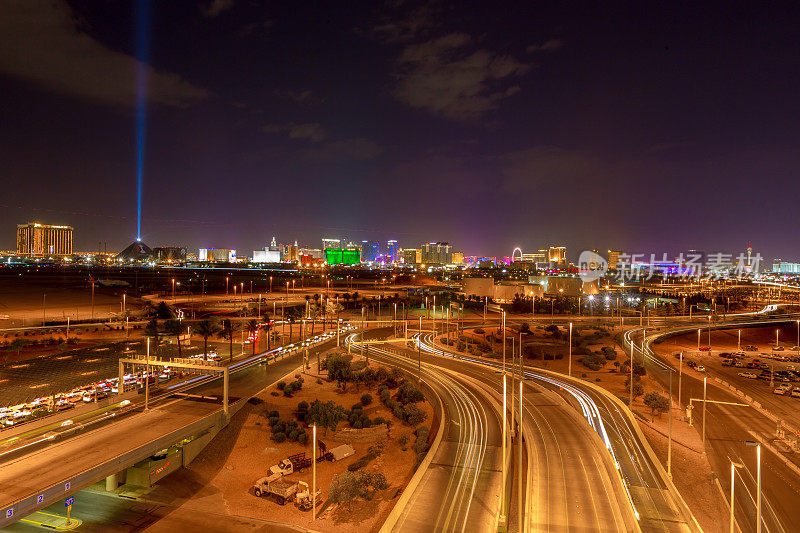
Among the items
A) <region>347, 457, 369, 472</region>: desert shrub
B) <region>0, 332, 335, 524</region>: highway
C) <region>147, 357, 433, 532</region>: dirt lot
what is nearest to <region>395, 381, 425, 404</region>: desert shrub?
<region>147, 357, 433, 532</region>: dirt lot

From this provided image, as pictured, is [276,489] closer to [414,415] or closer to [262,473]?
[262,473]

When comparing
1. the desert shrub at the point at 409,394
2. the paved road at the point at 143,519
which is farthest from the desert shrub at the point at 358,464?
the desert shrub at the point at 409,394

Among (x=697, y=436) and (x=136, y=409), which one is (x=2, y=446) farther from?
(x=697, y=436)

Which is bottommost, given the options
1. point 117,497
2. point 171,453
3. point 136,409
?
point 117,497

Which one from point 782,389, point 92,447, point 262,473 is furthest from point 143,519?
point 782,389

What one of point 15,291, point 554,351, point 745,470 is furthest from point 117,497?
point 15,291

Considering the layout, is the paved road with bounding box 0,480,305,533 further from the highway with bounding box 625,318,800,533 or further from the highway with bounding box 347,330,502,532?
the highway with bounding box 625,318,800,533

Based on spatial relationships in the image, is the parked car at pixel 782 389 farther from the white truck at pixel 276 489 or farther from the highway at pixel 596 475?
the white truck at pixel 276 489
